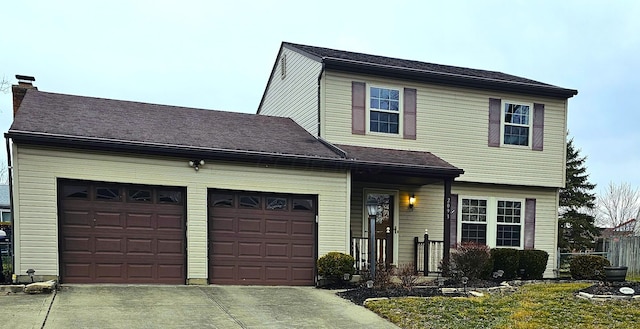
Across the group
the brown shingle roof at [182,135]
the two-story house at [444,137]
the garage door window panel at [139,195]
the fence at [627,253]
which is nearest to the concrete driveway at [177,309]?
the garage door window panel at [139,195]

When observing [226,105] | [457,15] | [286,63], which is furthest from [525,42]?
[226,105]

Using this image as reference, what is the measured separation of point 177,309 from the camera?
7238 mm

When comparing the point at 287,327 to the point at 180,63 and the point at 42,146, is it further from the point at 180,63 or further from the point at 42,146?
the point at 180,63

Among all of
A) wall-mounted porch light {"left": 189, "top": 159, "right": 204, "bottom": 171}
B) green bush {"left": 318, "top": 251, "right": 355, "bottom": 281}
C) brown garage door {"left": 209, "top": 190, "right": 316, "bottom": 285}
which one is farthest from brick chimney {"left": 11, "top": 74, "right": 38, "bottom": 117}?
green bush {"left": 318, "top": 251, "right": 355, "bottom": 281}

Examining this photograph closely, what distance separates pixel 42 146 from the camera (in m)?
8.67

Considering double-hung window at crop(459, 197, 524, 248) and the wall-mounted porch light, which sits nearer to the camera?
the wall-mounted porch light

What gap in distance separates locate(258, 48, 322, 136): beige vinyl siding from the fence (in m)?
11.4

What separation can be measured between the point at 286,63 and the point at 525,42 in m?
29.2

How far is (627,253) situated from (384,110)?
10.1 meters

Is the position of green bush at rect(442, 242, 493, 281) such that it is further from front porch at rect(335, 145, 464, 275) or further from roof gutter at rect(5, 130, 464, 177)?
roof gutter at rect(5, 130, 464, 177)

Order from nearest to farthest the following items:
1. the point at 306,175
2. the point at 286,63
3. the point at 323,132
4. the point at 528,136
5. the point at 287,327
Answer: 1. the point at 287,327
2. the point at 306,175
3. the point at 323,132
4. the point at 528,136
5. the point at 286,63

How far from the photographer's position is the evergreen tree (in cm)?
2562

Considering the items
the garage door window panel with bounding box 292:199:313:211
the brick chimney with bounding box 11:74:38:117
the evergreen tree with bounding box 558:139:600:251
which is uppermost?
the brick chimney with bounding box 11:74:38:117

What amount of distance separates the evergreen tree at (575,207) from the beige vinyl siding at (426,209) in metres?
13.3
